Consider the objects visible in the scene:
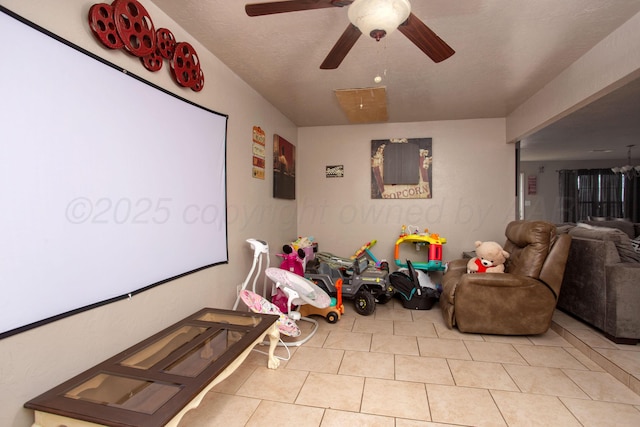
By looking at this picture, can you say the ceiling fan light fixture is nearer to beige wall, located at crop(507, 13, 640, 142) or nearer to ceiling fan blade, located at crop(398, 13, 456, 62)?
ceiling fan blade, located at crop(398, 13, 456, 62)

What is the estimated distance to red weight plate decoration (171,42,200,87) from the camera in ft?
6.76

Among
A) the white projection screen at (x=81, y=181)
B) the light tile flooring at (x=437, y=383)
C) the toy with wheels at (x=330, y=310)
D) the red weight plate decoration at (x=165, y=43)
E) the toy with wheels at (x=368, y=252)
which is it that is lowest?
the light tile flooring at (x=437, y=383)

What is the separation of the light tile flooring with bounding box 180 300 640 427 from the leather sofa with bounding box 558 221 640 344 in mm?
133

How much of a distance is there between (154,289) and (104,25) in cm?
146

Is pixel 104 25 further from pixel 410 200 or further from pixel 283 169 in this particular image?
pixel 410 200

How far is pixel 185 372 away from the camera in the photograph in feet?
4.87

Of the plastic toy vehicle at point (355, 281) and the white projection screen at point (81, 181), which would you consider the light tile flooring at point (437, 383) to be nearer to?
the plastic toy vehicle at point (355, 281)

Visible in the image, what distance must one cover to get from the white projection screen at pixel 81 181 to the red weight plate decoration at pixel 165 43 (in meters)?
0.10

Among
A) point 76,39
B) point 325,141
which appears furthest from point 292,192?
point 76,39

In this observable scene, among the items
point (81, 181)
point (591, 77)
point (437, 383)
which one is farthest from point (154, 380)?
point (591, 77)

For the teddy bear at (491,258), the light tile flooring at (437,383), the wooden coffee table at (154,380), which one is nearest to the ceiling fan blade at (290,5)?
the wooden coffee table at (154,380)

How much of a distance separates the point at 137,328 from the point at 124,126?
3.76 ft

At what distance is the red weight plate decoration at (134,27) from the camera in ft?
5.27

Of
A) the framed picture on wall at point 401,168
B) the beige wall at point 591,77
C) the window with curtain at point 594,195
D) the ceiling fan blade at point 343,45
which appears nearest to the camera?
the ceiling fan blade at point 343,45
